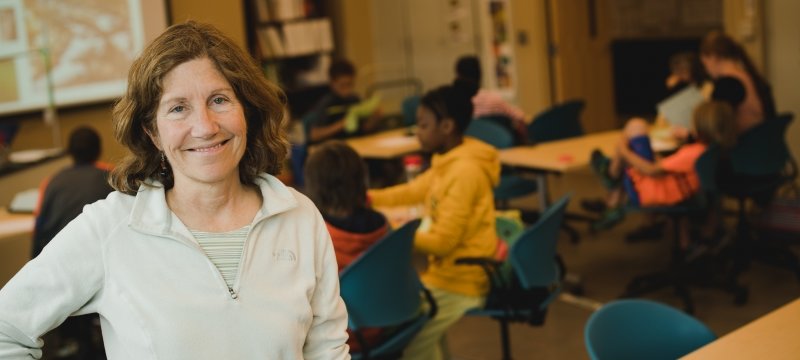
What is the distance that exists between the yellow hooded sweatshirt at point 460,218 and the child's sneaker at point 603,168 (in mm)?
1532

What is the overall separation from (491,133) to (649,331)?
11.5 feet

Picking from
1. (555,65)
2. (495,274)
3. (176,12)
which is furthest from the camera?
(555,65)

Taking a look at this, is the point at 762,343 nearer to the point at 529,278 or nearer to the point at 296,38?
the point at 529,278

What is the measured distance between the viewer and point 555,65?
8.98 metres

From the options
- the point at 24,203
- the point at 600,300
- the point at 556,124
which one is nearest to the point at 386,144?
the point at 556,124

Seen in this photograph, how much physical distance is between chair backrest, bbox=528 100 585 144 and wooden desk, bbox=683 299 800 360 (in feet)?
12.2

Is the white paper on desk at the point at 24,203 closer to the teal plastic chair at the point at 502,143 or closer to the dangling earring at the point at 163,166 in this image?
the teal plastic chair at the point at 502,143

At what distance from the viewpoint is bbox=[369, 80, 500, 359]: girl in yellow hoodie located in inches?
146

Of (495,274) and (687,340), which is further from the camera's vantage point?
(495,274)

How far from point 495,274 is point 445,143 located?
0.55 meters

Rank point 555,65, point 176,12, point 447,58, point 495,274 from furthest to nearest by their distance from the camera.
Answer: point 447,58
point 555,65
point 176,12
point 495,274

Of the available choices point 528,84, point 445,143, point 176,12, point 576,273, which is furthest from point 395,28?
point 445,143

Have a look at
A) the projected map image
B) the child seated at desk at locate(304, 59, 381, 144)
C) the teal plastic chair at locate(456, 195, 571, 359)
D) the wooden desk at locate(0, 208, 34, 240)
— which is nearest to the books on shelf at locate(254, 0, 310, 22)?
the projected map image

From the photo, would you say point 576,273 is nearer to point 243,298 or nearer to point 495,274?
point 495,274
